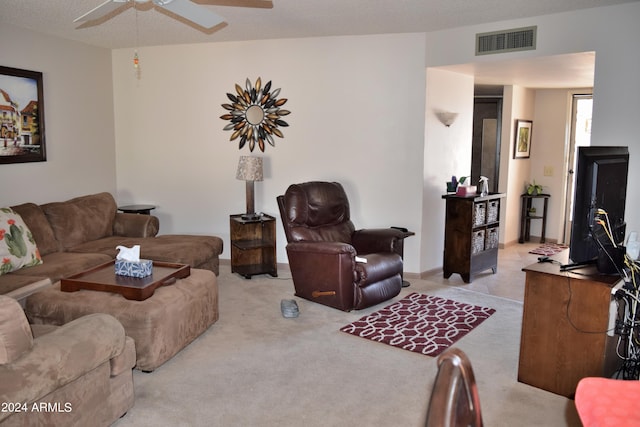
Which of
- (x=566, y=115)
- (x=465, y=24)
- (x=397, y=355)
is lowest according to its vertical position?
(x=397, y=355)

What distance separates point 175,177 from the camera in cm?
596

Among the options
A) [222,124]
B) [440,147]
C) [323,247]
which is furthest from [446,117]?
[222,124]

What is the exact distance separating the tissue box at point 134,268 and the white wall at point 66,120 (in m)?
1.98

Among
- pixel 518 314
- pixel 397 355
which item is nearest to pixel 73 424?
pixel 397 355

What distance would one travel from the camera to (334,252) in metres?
4.19

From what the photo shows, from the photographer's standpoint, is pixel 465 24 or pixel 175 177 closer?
pixel 465 24

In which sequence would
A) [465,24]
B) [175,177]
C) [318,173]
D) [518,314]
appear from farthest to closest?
[175,177], [318,173], [465,24], [518,314]

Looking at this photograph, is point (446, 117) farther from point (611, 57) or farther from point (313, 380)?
point (313, 380)

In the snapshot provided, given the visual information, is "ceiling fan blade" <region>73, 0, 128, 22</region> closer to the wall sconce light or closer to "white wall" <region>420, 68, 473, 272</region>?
"white wall" <region>420, 68, 473, 272</region>

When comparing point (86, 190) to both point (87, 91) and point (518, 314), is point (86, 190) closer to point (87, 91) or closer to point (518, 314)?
point (87, 91)

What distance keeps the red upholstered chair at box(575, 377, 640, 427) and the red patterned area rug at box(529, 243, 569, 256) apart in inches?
207

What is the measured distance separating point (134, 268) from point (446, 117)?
341cm

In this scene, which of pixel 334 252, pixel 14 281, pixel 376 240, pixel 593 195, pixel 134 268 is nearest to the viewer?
pixel 593 195

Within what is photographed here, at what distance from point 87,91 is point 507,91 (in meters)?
5.06
